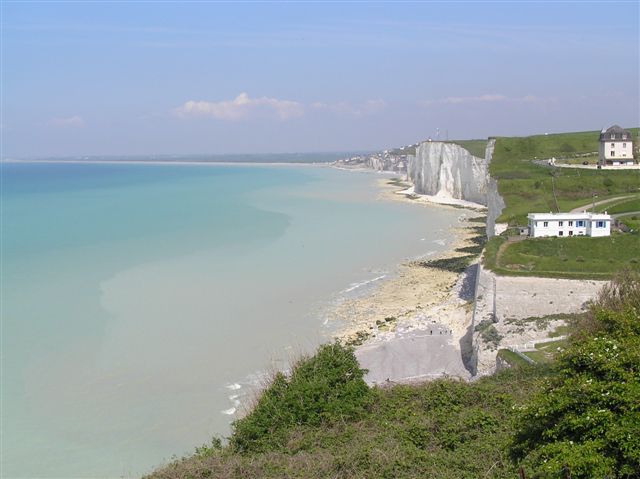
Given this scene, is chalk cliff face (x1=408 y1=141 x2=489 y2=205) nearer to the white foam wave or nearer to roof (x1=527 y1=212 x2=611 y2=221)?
the white foam wave

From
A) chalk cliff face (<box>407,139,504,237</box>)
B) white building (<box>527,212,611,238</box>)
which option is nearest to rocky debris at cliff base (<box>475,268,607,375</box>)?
white building (<box>527,212,611,238</box>)

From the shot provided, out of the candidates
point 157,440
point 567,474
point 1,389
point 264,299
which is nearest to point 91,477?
point 157,440

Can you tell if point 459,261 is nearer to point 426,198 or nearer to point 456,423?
point 456,423

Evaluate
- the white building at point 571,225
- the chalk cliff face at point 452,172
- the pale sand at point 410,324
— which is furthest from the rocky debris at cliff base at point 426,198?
the white building at point 571,225

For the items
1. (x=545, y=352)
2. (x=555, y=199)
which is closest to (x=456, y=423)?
(x=545, y=352)

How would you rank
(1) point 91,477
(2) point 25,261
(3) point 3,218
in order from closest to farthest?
(1) point 91,477, (2) point 25,261, (3) point 3,218

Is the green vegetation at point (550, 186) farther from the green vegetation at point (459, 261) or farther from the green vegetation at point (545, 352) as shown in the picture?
the green vegetation at point (545, 352)

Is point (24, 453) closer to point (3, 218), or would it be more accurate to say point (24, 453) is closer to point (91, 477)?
point (91, 477)
